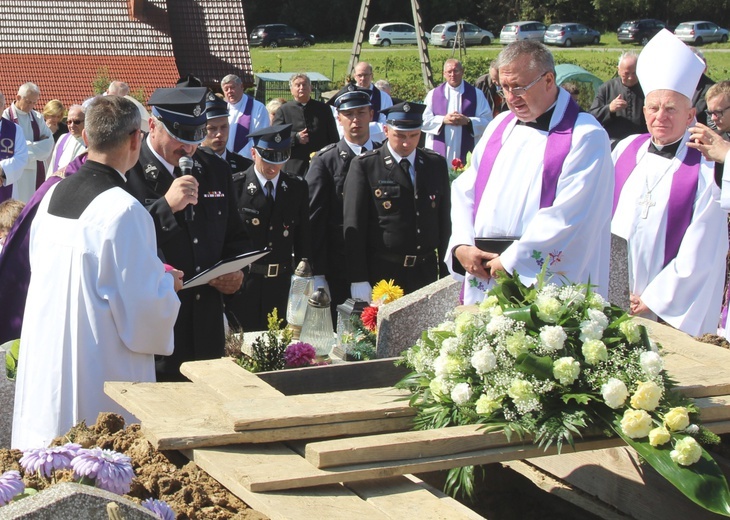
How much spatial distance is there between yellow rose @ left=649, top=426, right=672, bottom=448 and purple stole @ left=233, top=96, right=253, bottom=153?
342 inches

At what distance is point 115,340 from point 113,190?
645 mm

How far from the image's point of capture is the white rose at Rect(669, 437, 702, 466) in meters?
3.14

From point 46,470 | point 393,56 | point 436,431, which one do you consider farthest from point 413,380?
point 393,56

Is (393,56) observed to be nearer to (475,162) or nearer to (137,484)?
(475,162)

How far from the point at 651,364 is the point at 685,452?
0.32 metres

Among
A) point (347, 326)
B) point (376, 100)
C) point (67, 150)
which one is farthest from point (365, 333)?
point (376, 100)

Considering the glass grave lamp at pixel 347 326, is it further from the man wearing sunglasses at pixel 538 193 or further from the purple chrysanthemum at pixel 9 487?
the purple chrysanthemum at pixel 9 487

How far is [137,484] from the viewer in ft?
9.73

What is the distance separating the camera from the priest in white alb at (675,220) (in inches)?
237

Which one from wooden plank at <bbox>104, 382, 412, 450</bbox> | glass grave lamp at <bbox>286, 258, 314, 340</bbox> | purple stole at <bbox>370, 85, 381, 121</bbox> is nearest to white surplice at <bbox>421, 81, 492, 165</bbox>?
purple stole at <bbox>370, 85, 381, 121</bbox>

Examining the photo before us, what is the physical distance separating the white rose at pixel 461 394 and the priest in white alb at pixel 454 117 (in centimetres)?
927

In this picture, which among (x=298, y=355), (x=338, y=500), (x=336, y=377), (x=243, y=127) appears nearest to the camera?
(x=338, y=500)

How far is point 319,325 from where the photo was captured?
18.1 ft

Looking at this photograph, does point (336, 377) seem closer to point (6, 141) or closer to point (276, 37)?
point (6, 141)
